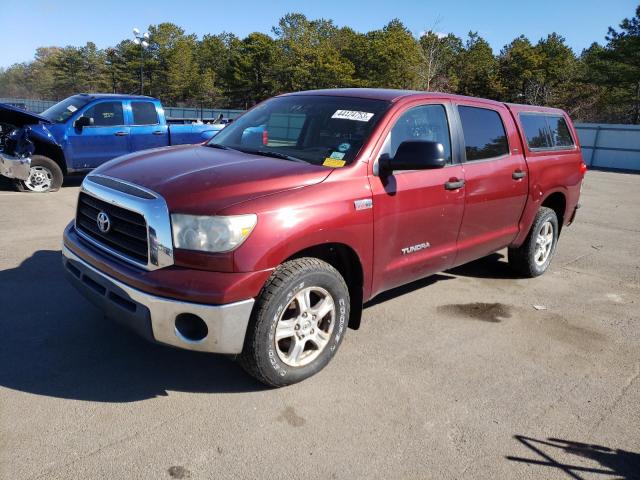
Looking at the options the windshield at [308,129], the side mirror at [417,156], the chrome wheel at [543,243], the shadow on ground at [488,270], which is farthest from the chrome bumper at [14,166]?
the chrome wheel at [543,243]

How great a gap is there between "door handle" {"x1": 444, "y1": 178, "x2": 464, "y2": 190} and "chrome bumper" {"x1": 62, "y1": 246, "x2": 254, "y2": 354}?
199 cm

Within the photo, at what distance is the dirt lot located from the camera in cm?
259

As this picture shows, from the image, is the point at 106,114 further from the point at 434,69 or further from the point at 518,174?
the point at 434,69

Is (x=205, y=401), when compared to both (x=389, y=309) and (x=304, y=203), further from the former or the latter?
(x=389, y=309)

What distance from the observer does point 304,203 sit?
120 inches

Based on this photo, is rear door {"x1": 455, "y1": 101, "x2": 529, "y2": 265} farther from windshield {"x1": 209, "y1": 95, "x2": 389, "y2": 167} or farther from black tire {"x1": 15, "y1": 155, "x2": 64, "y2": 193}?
black tire {"x1": 15, "y1": 155, "x2": 64, "y2": 193}

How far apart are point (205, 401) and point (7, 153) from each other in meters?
8.57

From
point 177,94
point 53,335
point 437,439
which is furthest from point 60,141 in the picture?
point 177,94

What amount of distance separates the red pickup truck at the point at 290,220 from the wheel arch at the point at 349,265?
0.01 metres

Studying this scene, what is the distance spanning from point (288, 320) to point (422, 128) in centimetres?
190

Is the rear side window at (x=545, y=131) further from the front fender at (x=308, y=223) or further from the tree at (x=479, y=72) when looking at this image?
the tree at (x=479, y=72)

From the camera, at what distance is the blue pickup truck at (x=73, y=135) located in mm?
9320

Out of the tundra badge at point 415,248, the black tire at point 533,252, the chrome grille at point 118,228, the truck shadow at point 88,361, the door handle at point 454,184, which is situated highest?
the door handle at point 454,184

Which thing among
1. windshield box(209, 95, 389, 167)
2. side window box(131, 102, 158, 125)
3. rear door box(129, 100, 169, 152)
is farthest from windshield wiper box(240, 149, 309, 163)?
side window box(131, 102, 158, 125)
